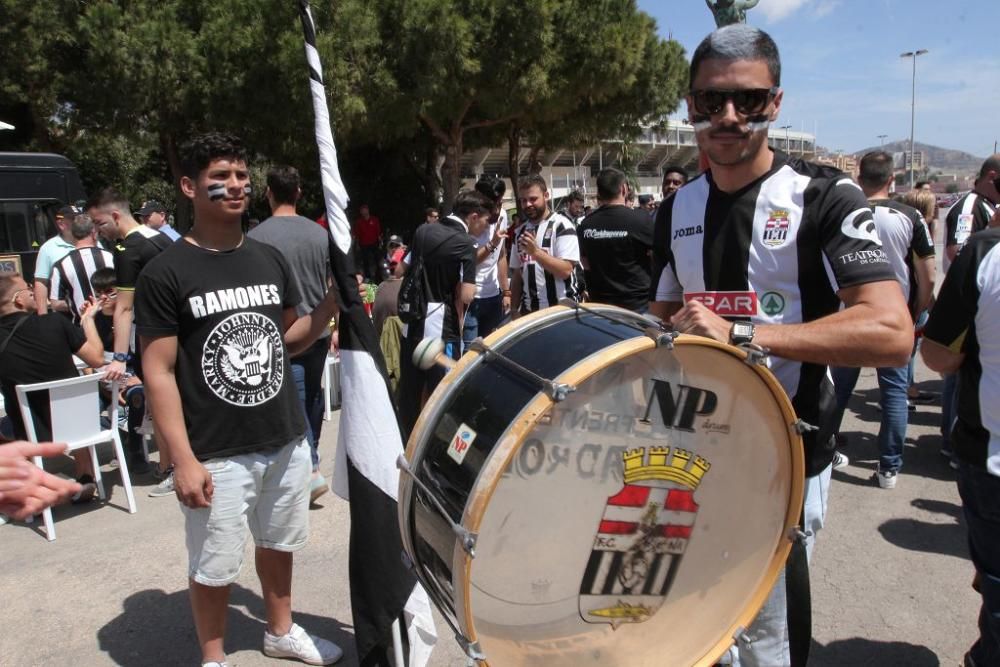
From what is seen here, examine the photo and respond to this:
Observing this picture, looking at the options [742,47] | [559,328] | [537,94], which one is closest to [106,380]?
[559,328]

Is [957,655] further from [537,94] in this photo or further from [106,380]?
[537,94]

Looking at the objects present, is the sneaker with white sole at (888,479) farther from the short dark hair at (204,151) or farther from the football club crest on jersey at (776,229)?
the short dark hair at (204,151)

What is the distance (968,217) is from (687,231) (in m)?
5.14

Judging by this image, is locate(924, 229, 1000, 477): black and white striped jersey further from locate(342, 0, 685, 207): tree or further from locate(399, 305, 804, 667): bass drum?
locate(342, 0, 685, 207): tree

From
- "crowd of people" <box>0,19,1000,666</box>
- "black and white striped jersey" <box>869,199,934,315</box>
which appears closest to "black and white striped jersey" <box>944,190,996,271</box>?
"black and white striped jersey" <box>869,199,934,315</box>

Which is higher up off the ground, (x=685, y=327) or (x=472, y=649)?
(x=685, y=327)

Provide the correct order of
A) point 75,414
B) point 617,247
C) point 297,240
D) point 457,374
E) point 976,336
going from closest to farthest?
point 457,374 → point 976,336 → point 297,240 → point 75,414 → point 617,247

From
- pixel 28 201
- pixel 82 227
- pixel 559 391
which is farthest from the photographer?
pixel 28 201

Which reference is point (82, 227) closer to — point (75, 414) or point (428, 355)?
point (75, 414)

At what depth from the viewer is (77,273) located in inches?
250

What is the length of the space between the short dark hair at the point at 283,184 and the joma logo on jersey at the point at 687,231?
295 centimetres

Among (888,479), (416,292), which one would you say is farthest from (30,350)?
(888,479)

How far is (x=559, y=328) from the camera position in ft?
6.13

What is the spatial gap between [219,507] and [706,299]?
1918mm
